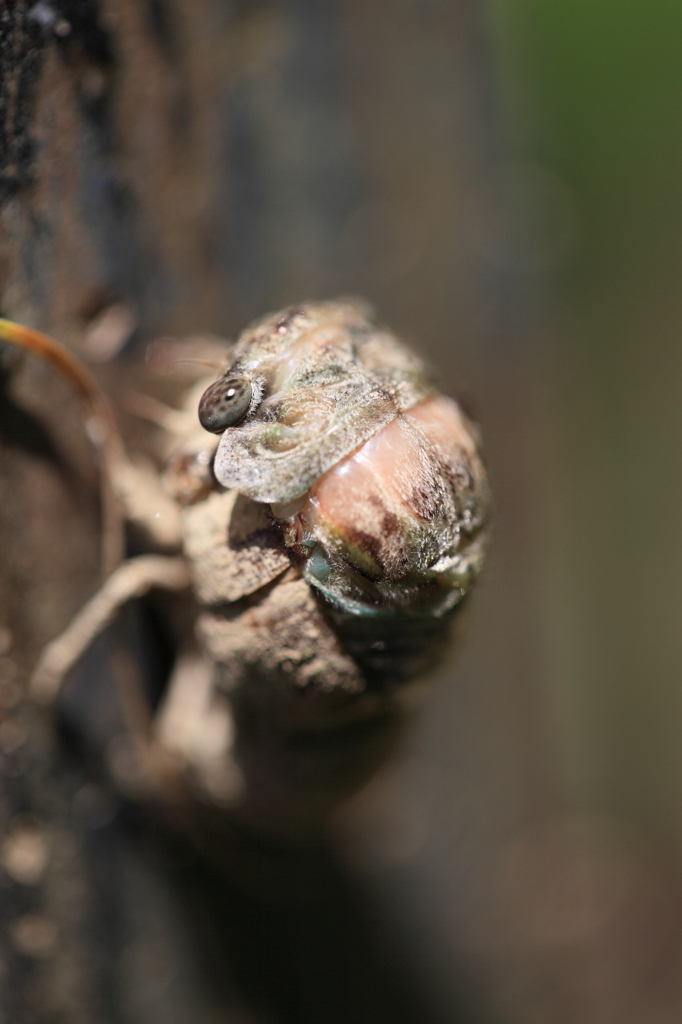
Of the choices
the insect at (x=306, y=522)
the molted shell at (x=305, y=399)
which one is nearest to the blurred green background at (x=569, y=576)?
the insect at (x=306, y=522)

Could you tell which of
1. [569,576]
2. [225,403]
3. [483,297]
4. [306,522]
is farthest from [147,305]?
[569,576]

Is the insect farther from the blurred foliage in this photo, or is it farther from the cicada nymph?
the blurred foliage

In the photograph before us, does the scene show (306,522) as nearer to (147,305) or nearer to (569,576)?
(147,305)

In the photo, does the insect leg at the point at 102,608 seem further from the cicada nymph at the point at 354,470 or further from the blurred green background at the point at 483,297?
the cicada nymph at the point at 354,470

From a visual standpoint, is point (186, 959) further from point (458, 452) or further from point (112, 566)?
Result: point (458, 452)

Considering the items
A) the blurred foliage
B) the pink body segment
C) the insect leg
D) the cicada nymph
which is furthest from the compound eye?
the blurred foliage

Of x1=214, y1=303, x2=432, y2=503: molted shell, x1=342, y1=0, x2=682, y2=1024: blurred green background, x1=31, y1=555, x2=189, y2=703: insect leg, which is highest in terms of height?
x1=214, y1=303, x2=432, y2=503: molted shell

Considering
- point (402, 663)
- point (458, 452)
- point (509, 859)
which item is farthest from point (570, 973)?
point (458, 452)
